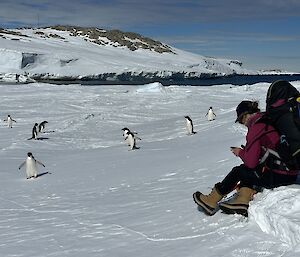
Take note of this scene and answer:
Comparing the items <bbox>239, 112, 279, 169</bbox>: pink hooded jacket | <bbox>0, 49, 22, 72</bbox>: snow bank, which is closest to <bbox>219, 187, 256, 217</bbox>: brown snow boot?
<bbox>239, 112, 279, 169</bbox>: pink hooded jacket

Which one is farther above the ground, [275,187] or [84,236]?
[275,187]

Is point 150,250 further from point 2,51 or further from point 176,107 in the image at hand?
point 2,51

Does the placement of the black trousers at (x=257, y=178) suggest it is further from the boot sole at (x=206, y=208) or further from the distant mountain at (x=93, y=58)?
the distant mountain at (x=93, y=58)

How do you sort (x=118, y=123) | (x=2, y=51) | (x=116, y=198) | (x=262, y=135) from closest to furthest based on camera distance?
(x=262, y=135), (x=116, y=198), (x=118, y=123), (x=2, y=51)

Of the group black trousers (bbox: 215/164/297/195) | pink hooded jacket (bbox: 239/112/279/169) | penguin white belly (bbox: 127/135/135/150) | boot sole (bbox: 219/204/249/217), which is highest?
pink hooded jacket (bbox: 239/112/279/169)

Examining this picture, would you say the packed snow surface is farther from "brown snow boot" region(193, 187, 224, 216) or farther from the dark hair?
the dark hair

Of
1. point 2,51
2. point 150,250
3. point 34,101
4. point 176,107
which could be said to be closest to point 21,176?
point 150,250

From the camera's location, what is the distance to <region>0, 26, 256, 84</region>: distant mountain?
52.2 m

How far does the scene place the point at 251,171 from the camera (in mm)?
3779

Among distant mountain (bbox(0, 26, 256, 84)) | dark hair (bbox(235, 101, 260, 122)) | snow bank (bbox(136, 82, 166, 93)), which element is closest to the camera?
dark hair (bbox(235, 101, 260, 122))

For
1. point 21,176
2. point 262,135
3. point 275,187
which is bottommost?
point 21,176

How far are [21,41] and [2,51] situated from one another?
11.9 m

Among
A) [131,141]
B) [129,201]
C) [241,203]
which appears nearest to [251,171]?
[241,203]

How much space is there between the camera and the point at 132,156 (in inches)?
411
